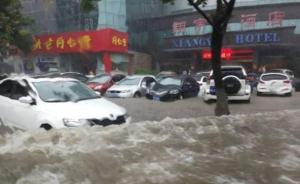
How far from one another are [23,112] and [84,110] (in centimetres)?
134

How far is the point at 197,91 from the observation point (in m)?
25.5

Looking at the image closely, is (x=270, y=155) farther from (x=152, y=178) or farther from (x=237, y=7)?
(x=237, y=7)

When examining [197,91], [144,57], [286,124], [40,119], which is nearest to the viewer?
[40,119]

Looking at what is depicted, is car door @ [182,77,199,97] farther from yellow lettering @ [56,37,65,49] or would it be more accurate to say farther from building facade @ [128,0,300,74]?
yellow lettering @ [56,37,65,49]

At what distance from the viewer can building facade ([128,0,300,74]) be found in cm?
5234

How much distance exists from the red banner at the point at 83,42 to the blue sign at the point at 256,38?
11278mm

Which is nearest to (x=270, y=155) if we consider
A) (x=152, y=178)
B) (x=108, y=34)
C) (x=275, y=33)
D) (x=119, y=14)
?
(x=152, y=178)

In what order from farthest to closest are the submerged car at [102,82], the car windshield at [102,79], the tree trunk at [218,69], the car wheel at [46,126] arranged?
the car windshield at [102,79] < the submerged car at [102,82] < the tree trunk at [218,69] < the car wheel at [46,126]

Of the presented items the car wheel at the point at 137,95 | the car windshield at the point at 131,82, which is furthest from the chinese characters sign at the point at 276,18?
the car wheel at the point at 137,95

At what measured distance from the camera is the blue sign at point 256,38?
5194cm

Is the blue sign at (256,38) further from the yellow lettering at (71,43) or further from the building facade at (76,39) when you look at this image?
the yellow lettering at (71,43)

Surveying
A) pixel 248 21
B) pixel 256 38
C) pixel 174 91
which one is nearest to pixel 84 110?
pixel 174 91

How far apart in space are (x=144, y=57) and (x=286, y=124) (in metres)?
50.6

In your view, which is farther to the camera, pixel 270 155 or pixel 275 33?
pixel 275 33
